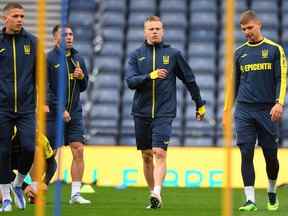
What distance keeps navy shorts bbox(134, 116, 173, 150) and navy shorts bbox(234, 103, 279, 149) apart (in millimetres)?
859

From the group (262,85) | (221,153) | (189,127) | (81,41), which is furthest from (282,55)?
(81,41)

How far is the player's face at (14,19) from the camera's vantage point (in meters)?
11.3

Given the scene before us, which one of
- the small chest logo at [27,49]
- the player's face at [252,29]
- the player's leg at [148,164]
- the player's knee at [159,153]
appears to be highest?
the player's face at [252,29]

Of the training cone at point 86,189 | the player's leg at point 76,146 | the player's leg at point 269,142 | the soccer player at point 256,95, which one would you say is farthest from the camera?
the training cone at point 86,189

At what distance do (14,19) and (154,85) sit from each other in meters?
2.20

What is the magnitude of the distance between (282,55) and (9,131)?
3.22 m

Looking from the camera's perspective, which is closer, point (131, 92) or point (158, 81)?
point (158, 81)

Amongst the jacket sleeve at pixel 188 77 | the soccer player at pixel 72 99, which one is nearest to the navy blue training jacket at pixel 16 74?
the soccer player at pixel 72 99

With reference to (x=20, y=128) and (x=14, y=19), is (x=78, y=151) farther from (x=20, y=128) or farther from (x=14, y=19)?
(x=14, y=19)

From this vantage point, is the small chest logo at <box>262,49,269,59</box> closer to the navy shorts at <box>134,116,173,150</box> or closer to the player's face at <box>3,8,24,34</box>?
the navy shorts at <box>134,116,173,150</box>

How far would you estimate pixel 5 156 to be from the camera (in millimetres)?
11523

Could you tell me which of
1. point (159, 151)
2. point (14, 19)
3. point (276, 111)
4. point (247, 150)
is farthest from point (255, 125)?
point (14, 19)

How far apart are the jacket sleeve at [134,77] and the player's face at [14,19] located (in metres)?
1.79

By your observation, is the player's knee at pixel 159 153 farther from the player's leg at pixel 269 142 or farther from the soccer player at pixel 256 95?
the player's leg at pixel 269 142
